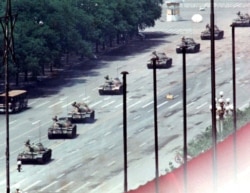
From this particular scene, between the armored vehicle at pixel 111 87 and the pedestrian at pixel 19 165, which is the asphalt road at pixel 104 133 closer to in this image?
the pedestrian at pixel 19 165

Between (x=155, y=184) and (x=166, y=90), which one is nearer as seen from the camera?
(x=155, y=184)

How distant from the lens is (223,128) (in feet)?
502

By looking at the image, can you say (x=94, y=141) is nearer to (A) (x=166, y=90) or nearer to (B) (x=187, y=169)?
(A) (x=166, y=90)

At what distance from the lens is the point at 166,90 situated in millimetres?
193375

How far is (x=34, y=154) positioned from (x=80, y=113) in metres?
22.4

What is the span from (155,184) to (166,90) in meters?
78.0

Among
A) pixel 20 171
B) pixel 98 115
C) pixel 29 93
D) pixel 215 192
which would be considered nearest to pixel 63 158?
pixel 20 171

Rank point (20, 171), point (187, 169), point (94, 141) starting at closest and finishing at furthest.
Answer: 1. point (187, 169)
2. point (20, 171)
3. point (94, 141)

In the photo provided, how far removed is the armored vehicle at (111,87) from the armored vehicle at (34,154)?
3448cm

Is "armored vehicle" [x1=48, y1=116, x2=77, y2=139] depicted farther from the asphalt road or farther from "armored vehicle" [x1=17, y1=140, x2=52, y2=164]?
"armored vehicle" [x1=17, y1=140, x2=52, y2=164]

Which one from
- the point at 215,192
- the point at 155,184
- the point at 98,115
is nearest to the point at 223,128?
the point at 98,115

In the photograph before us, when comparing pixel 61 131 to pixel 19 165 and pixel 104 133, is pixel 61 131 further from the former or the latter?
pixel 19 165

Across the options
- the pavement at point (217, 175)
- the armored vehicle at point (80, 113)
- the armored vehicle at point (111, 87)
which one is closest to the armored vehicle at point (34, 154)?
the armored vehicle at point (80, 113)

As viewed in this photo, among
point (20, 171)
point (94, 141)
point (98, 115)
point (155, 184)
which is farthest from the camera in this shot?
point (98, 115)
